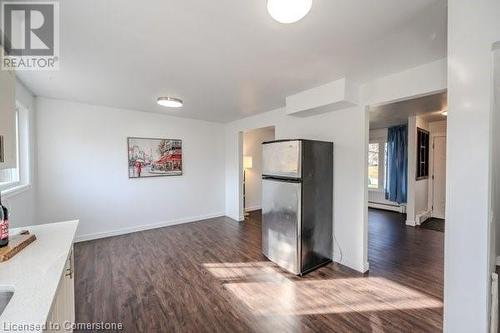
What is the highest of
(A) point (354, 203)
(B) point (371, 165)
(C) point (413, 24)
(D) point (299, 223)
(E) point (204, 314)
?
(C) point (413, 24)

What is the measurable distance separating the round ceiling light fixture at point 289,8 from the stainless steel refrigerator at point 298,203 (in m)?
1.57

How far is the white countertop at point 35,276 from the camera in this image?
755 millimetres

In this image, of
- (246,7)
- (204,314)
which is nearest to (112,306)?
(204,314)

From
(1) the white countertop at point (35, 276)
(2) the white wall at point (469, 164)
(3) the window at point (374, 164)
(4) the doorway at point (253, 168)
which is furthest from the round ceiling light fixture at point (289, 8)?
(3) the window at point (374, 164)

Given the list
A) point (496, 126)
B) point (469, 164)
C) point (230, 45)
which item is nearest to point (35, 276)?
point (230, 45)

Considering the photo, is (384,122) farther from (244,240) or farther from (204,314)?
(204,314)

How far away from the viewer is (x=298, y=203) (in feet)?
8.64

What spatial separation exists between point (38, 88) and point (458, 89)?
14.9ft

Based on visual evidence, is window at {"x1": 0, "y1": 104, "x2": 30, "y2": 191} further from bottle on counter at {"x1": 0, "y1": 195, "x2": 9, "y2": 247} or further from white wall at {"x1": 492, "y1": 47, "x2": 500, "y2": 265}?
white wall at {"x1": 492, "y1": 47, "x2": 500, "y2": 265}

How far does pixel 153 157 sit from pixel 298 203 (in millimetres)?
3206

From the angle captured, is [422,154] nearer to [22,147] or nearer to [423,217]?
[423,217]

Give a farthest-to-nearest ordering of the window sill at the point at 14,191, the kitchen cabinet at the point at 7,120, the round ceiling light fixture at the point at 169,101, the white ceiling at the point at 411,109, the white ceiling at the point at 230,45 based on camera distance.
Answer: the white ceiling at the point at 411,109 < the round ceiling light fixture at the point at 169,101 < the window sill at the point at 14,191 < the white ceiling at the point at 230,45 < the kitchen cabinet at the point at 7,120

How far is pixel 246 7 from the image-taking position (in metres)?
1.37

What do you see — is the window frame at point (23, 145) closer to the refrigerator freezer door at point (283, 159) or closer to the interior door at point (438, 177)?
the refrigerator freezer door at point (283, 159)
